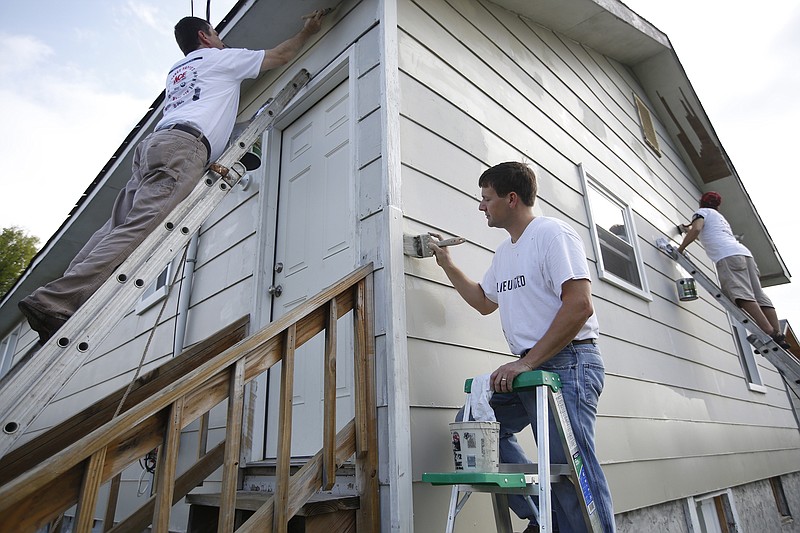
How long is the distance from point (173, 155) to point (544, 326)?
1824 mm

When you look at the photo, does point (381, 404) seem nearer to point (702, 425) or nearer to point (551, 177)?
point (551, 177)

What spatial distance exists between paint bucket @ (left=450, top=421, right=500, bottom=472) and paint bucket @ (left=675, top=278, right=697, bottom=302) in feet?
14.7

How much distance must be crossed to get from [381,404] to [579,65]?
4.56 meters

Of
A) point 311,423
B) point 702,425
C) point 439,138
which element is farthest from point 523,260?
point 702,425

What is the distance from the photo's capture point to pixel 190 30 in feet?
9.56

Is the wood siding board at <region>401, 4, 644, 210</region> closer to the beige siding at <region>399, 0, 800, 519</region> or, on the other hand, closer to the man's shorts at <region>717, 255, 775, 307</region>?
the beige siding at <region>399, 0, 800, 519</region>

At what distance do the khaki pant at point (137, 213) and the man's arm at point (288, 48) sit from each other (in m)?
0.80

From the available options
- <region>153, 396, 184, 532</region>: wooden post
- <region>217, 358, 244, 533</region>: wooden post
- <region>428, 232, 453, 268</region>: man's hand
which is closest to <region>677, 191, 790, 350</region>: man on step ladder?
<region>428, 232, 453, 268</region>: man's hand

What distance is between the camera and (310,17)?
3076 mm

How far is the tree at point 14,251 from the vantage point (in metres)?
19.8

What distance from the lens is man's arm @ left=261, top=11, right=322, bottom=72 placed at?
9.43 ft

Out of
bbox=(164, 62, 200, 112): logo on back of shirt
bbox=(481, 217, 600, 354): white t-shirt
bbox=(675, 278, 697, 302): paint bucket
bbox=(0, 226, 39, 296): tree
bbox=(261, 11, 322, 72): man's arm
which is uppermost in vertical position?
bbox=(0, 226, 39, 296): tree

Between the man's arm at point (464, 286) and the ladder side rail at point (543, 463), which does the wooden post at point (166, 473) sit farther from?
the man's arm at point (464, 286)

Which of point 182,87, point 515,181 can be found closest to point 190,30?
point 182,87
